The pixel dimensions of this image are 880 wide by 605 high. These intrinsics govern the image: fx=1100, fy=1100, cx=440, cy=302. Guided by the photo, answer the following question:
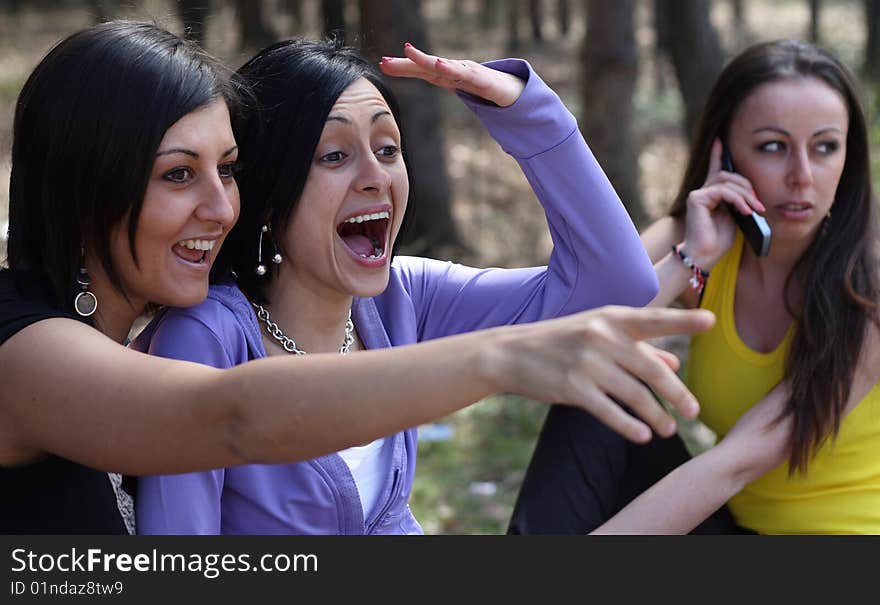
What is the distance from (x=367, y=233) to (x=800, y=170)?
4.25 ft

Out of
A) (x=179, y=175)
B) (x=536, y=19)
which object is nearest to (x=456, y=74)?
(x=179, y=175)

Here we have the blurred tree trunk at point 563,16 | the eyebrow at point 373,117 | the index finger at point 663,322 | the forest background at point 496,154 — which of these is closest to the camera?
the index finger at point 663,322

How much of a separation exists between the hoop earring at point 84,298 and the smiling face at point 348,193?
1.52ft

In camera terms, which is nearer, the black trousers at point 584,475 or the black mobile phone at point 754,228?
the black mobile phone at point 754,228

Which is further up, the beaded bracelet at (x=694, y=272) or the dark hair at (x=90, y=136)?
the dark hair at (x=90, y=136)

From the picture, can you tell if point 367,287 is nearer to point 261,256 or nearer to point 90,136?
point 261,256

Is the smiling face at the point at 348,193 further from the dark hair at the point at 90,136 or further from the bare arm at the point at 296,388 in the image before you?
the bare arm at the point at 296,388

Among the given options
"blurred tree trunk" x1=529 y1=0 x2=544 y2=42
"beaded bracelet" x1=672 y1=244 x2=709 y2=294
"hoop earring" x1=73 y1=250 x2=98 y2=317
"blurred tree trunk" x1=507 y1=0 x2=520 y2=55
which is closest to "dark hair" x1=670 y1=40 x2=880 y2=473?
"beaded bracelet" x1=672 y1=244 x2=709 y2=294

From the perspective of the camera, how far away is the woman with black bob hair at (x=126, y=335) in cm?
158

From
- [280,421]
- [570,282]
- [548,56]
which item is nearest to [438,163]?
[570,282]

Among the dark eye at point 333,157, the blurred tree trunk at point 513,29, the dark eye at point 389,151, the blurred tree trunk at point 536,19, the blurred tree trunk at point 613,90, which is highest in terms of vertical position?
the blurred tree trunk at point 536,19

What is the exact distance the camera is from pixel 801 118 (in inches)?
123

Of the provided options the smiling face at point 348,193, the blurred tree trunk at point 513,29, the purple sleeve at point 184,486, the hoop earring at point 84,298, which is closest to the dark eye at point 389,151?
the smiling face at point 348,193

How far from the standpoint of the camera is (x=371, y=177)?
246 centimetres
